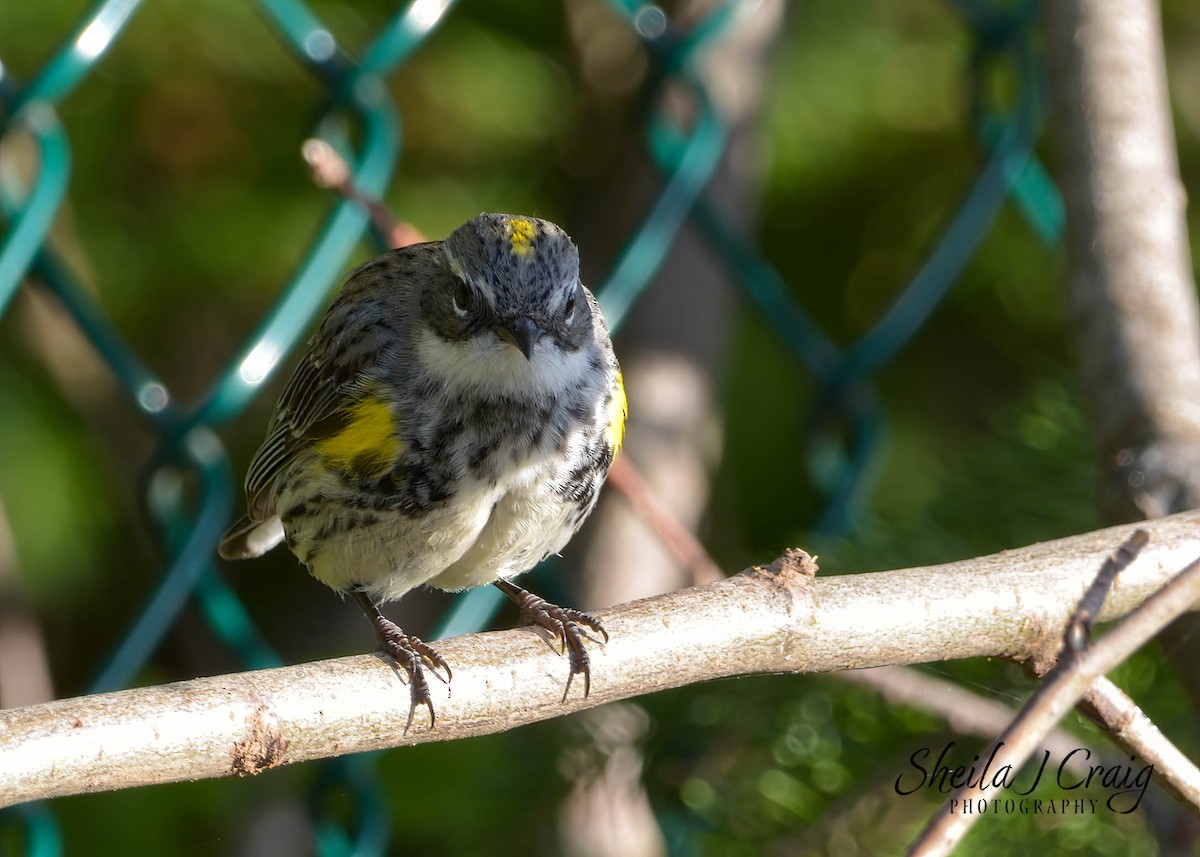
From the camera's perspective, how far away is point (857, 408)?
3541mm

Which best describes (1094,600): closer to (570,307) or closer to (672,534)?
(672,534)

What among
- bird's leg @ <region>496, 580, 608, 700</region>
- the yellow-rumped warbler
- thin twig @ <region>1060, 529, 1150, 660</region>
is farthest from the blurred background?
thin twig @ <region>1060, 529, 1150, 660</region>

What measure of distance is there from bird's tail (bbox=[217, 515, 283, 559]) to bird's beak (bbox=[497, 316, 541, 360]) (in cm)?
92

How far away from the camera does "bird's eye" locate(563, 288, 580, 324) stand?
100.0 inches

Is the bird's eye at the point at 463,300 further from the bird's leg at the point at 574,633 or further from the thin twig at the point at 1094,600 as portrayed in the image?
the thin twig at the point at 1094,600

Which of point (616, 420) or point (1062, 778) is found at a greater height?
point (616, 420)

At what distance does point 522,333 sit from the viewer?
2.42 meters

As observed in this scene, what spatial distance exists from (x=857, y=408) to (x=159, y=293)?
184cm

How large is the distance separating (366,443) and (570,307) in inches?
16.9

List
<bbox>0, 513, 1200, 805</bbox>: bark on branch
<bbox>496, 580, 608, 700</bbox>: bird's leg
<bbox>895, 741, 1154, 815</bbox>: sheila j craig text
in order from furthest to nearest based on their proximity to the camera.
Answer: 1. <bbox>895, 741, 1154, 815</bbox>: sheila j craig text
2. <bbox>496, 580, 608, 700</bbox>: bird's leg
3. <bbox>0, 513, 1200, 805</bbox>: bark on branch

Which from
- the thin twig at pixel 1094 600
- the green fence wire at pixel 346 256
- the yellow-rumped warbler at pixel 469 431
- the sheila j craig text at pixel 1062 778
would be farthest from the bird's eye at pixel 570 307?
the thin twig at pixel 1094 600

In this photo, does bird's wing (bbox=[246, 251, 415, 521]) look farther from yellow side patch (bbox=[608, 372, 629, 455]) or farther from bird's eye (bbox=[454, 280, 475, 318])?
yellow side patch (bbox=[608, 372, 629, 455])

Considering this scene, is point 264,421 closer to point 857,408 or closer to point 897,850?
point 857,408

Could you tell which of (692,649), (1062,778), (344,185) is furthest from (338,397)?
(1062,778)
